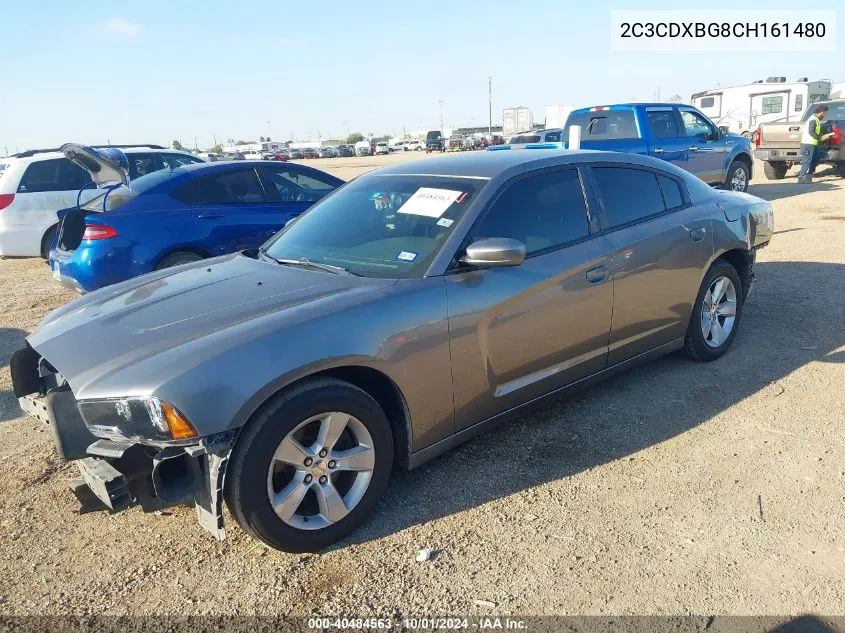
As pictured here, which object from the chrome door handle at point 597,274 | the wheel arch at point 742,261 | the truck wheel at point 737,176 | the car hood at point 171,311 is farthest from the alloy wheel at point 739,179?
the car hood at point 171,311

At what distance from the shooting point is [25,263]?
1102 centimetres

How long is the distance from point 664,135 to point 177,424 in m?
11.4

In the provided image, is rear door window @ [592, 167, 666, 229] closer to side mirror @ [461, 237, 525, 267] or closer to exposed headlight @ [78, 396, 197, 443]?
side mirror @ [461, 237, 525, 267]

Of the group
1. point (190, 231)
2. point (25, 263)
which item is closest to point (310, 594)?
point (190, 231)

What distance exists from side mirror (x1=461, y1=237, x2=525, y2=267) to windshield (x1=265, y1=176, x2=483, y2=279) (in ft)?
0.70

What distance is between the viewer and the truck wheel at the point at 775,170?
58.3 ft

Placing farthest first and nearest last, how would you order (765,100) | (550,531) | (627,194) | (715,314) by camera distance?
1. (765,100)
2. (715,314)
3. (627,194)
4. (550,531)

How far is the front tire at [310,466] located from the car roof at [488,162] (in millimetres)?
1564

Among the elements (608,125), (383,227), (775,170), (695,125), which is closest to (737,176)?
(695,125)

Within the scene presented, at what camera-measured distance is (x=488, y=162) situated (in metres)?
3.93

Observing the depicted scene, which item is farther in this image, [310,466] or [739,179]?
[739,179]

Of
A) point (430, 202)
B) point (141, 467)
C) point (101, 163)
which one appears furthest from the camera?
point (101, 163)

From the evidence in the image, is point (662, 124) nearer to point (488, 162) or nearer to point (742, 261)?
point (742, 261)

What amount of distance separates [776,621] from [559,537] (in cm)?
86
